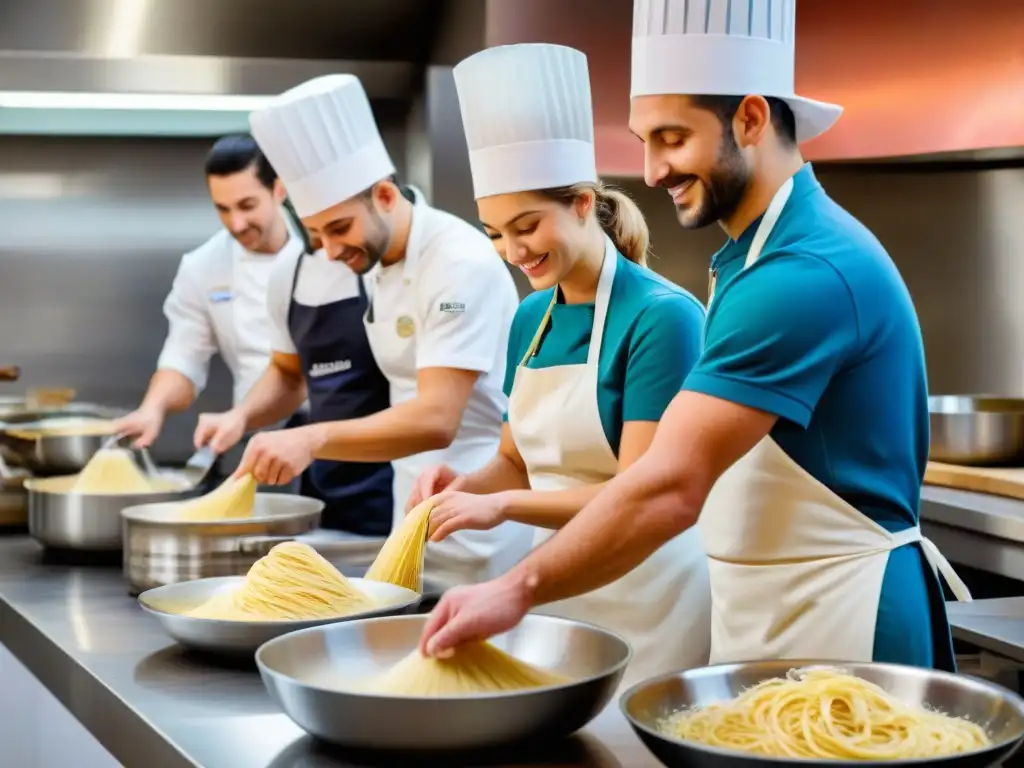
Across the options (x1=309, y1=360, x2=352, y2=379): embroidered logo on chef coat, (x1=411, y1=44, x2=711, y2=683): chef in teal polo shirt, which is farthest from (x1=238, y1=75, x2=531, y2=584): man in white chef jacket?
(x1=411, y1=44, x2=711, y2=683): chef in teal polo shirt

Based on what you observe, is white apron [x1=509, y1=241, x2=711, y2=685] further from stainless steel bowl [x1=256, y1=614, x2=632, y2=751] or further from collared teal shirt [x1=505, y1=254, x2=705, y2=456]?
stainless steel bowl [x1=256, y1=614, x2=632, y2=751]

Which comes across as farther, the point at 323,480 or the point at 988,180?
the point at 988,180

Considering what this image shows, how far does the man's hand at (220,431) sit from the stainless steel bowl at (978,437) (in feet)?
5.25

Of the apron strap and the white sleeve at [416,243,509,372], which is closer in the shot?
the apron strap

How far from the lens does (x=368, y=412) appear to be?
9.84 feet

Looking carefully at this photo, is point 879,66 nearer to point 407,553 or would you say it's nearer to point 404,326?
point 404,326

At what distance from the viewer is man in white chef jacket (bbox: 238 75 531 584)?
8.54ft

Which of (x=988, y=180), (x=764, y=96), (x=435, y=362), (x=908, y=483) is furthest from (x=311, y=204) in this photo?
(x=988, y=180)

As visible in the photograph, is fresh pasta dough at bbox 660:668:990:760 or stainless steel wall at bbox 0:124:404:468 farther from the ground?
stainless steel wall at bbox 0:124:404:468

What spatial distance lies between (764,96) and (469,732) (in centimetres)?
88

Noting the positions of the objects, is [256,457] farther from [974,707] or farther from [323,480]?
[974,707]

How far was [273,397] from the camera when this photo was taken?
3195 millimetres

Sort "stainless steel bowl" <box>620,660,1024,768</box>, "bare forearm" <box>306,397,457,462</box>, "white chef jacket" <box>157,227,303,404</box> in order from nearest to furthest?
1. "stainless steel bowl" <box>620,660,1024,768</box>
2. "bare forearm" <box>306,397,457,462</box>
3. "white chef jacket" <box>157,227,303,404</box>

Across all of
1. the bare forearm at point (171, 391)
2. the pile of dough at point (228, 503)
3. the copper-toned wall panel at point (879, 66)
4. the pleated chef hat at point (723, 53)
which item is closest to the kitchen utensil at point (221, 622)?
the pile of dough at point (228, 503)
